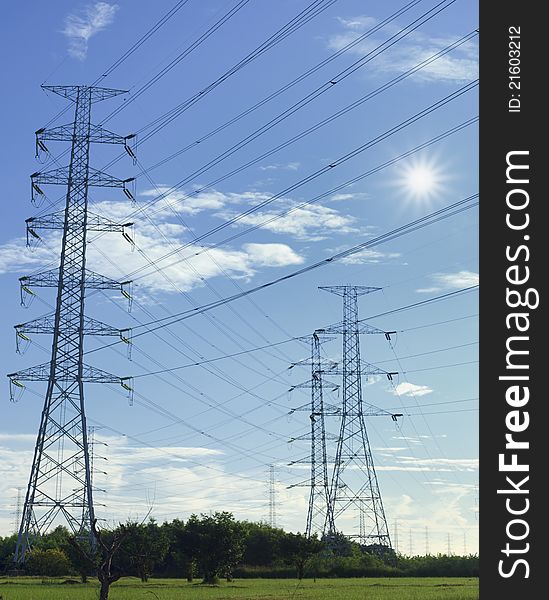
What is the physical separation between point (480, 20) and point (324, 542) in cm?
10496

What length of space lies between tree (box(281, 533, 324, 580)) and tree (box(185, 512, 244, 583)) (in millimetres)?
10350

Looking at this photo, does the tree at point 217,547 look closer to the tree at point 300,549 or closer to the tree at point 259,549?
the tree at point 300,549

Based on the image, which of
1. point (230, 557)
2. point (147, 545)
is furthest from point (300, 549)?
point (147, 545)

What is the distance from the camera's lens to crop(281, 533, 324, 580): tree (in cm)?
11706

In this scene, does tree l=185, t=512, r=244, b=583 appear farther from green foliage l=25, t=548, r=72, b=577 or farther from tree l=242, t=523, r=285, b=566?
tree l=242, t=523, r=285, b=566

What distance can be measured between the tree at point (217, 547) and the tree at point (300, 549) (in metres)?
10.3

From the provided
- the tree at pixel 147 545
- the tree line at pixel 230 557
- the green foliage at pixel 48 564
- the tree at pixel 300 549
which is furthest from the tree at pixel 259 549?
the green foliage at pixel 48 564

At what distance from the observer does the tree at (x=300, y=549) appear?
117 metres

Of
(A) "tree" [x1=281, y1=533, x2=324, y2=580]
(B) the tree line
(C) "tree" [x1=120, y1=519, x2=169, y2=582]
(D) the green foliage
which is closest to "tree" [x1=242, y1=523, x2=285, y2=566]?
(B) the tree line

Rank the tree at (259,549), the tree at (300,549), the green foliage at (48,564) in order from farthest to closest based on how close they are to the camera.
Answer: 1. the tree at (259,549)
2. the tree at (300,549)
3. the green foliage at (48,564)

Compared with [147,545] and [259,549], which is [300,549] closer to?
[147,545]

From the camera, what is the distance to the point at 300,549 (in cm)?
11731

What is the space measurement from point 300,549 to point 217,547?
13503 mm

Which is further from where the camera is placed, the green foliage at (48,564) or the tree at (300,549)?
the tree at (300,549)
